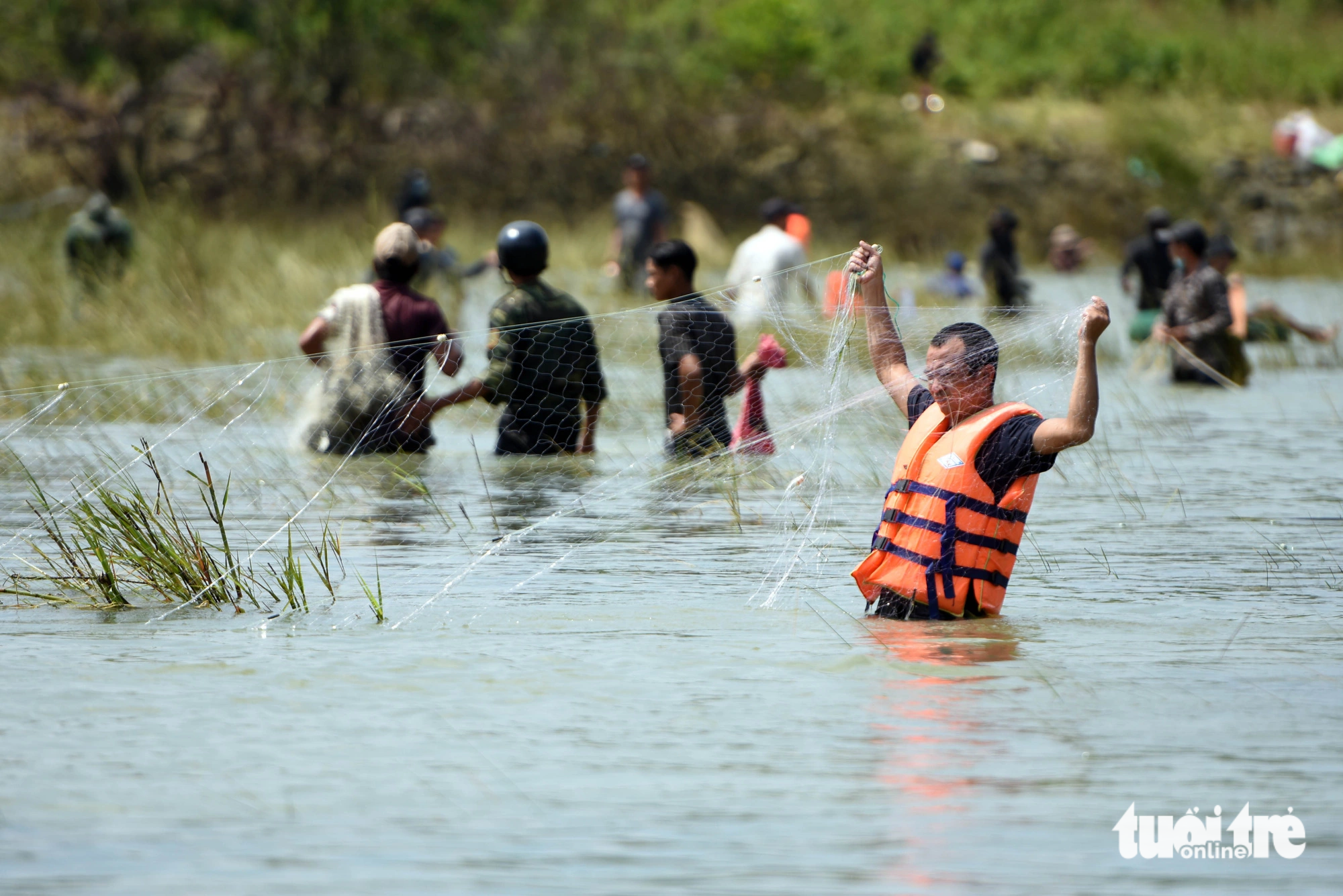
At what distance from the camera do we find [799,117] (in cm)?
4019

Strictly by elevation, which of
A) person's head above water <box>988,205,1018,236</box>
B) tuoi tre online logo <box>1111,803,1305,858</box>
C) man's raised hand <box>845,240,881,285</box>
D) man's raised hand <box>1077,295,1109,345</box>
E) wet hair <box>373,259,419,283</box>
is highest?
Answer: man's raised hand <box>845,240,881,285</box>

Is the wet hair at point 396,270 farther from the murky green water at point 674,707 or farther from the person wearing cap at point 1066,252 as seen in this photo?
the person wearing cap at point 1066,252

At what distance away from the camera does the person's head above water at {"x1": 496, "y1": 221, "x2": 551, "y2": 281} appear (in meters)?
9.57

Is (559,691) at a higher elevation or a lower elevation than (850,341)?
lower

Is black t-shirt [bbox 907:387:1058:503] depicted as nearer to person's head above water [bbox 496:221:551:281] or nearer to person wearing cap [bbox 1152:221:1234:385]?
person's head above water [bbox 496:221:551:281]

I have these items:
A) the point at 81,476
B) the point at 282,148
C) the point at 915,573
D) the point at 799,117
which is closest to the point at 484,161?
the point at 282,148

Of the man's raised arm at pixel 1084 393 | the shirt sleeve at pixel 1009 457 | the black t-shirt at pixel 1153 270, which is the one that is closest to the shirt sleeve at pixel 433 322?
the shirt sleeve at pixel 1009 457

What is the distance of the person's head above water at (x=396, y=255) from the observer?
31.7 feet

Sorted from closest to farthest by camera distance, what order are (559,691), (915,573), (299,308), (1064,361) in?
(559,691)
(915,573)
(1064,361)
(299,308)

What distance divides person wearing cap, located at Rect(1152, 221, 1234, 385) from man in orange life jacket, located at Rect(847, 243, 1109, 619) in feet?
29.0

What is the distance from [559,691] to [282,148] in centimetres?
3117

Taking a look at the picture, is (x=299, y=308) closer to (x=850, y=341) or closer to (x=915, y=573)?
(x=850, y=341)

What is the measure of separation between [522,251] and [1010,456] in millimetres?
4133

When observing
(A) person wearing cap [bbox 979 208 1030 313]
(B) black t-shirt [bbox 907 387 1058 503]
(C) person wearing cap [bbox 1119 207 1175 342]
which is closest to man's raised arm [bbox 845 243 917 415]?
(B) black t-shirt [bbox 907 387 1058 503]
